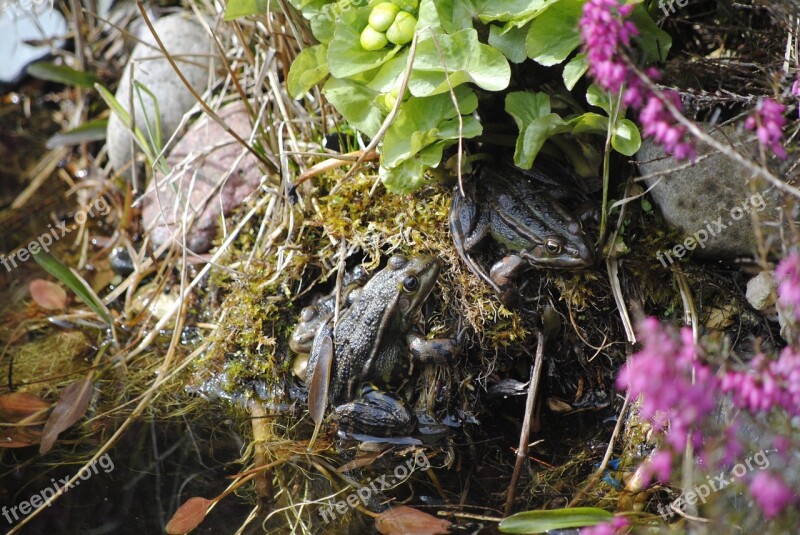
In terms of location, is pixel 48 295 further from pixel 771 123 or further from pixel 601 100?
pixel 771 123

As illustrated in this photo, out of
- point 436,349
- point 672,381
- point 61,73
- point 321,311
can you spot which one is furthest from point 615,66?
point 61,73

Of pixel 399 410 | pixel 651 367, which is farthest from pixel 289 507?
pixel 651 367

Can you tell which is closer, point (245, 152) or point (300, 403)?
point (300, 403)

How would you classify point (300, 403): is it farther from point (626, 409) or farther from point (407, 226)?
point (626, 409)

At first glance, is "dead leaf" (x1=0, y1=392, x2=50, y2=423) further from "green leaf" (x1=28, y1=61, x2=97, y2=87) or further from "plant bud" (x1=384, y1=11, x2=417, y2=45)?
"plant bud" (x1=384, y1=11, x2=417, y2=45)

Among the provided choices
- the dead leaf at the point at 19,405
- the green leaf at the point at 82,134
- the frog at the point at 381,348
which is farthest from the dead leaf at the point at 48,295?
the frog at the point at 381,348
